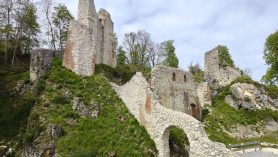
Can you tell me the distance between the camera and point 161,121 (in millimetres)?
23812

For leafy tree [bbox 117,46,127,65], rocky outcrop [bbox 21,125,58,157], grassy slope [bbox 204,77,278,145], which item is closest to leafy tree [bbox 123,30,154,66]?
leafy tree [bbox 117,46,127,65]

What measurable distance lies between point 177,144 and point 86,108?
21.9 ft

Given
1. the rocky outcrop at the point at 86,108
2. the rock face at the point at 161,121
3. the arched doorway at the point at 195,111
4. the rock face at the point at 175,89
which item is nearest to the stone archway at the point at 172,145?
the rock face at the point at 161,121

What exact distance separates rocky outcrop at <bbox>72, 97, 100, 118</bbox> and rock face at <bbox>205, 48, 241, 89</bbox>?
21497 millimetres

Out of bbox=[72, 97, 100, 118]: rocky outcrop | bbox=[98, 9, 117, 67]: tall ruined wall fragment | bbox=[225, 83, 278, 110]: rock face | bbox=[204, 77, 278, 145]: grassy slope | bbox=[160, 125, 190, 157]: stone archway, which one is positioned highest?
bbox=[98, 9, 117, 67]: tall ruined wall fragment

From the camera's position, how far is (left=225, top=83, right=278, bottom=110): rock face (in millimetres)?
40756

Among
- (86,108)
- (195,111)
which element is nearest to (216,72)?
(195,111)

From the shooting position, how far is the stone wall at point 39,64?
3095 centimetres

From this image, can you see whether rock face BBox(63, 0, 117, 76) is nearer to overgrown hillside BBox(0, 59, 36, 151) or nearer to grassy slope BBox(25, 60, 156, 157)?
grassy slope BBox(25, 60, 156, 157)

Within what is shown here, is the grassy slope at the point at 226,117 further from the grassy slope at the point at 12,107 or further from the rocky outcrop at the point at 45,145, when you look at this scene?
the grassy slope at the point at 12,107

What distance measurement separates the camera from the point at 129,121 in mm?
25672

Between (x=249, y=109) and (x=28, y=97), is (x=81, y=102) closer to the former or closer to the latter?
(x=28, y=97)

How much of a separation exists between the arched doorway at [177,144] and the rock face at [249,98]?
51.7 feet

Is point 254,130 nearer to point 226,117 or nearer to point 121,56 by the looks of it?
point 226,117
